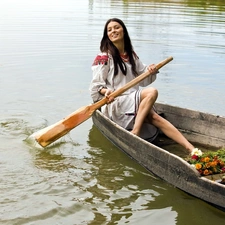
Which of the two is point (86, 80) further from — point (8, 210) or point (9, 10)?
point (9, 10)

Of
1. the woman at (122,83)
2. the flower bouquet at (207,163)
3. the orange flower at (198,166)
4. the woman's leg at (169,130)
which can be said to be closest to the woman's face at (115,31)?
the woman at (122,83)

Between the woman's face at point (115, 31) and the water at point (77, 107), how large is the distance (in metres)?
1.24

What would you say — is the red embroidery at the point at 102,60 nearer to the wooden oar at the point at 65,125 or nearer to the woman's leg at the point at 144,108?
the wooden oar at the point at 65,125

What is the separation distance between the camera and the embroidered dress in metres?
5.77

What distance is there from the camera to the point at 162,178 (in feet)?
16.3

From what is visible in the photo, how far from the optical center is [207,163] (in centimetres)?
446

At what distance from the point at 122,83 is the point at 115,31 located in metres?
0.59

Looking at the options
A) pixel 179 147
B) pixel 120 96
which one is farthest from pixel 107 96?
pixel 179 147

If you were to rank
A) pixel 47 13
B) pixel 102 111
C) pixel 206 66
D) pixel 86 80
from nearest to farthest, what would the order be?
pixel 102 111 < pixel 86 80 < pixel 206 66 < pixel 47 13

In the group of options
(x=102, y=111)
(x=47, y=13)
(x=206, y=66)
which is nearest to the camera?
(x=102, y=111)

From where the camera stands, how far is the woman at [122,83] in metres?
5.67

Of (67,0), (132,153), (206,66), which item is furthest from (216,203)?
(67,0)

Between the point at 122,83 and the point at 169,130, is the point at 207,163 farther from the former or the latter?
the point at 122,83

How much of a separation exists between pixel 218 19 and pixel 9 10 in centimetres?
726
